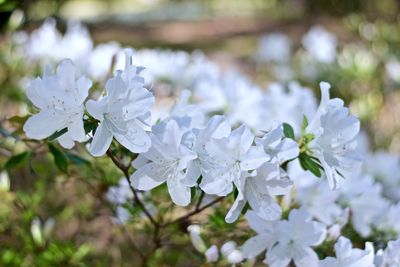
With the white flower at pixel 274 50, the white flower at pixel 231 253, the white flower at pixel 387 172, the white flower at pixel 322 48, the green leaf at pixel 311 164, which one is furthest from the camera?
the white flower at pixel 274 50

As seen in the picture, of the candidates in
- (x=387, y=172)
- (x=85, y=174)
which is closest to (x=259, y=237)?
(x=85, y=174)

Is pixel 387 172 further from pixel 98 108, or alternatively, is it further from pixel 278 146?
pixel 98 108

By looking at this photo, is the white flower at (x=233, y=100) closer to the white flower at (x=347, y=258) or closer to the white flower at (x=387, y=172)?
the white flower at (x=387, y=172)

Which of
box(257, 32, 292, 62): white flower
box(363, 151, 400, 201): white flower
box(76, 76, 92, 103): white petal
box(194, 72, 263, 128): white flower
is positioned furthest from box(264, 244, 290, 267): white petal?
box(257, 32, 292, 62): white flower

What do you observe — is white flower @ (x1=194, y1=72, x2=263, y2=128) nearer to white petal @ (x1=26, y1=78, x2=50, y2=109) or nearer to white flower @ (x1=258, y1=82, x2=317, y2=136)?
white flower @ (x1=258, y1=82, x2=317, y2=136)

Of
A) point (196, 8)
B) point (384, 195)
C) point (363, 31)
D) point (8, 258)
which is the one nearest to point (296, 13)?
point (196, 8)

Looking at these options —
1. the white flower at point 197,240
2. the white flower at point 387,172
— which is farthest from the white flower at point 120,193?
the white flower at point 387,172

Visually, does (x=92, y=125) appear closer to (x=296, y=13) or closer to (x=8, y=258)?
(x=8, y=258)
